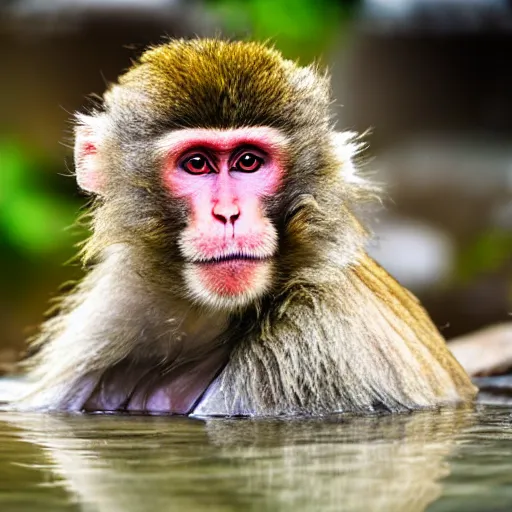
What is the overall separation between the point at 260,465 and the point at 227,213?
1.85 metres

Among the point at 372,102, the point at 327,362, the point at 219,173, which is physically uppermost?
the point at 372,102

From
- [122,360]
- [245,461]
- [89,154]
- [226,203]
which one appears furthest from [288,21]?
[245,461]

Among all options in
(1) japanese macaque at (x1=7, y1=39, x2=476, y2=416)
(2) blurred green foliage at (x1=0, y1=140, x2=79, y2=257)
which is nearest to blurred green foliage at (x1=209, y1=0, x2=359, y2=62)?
(2) blurred green foliage at (x1=0, y1=140, x2=79, y2=257)

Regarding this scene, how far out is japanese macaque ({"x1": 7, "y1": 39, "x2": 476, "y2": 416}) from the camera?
5328mm

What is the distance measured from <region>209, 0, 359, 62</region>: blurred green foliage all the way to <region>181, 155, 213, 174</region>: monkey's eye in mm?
9861

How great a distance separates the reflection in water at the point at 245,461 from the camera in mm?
2936

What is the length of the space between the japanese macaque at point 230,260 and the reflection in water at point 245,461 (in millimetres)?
429

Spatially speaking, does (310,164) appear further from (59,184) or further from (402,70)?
(402,70)

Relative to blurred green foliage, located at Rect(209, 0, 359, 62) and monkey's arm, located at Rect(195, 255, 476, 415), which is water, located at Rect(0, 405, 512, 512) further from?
blurred green foliage, located at Rect(209, 0, 359, 62)

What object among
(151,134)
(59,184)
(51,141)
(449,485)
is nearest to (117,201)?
(151,134)

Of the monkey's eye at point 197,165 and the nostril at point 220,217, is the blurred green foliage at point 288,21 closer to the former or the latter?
the monkey's eye at point 197,165

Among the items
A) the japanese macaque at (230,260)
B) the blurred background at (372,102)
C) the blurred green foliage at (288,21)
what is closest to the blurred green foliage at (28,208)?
the blurred background at (372,102)

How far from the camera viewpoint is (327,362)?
212 inches

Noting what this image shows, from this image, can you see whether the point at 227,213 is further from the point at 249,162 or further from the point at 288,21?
the point at 288,21
